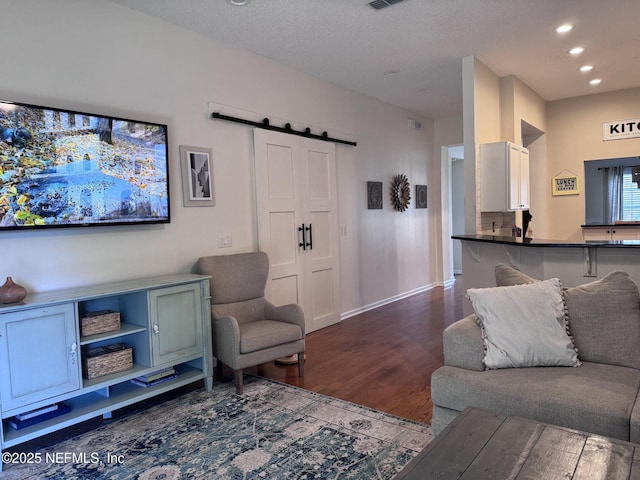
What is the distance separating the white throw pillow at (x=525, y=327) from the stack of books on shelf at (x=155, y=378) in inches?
85.2

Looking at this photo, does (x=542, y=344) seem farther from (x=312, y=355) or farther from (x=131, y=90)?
(x=131, y=90)

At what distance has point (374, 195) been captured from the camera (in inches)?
237

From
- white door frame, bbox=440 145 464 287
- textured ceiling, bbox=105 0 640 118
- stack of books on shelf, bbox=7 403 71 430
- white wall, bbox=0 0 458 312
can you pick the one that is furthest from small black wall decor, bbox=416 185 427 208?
stack of books on shelf, bbox=7 403 71 430

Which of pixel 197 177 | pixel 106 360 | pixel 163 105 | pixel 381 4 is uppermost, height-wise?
pixel 381 4

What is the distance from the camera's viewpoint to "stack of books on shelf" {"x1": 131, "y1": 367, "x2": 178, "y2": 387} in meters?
3.06

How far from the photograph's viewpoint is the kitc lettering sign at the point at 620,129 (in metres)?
6.23

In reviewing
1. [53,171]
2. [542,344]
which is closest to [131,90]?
[53,171]

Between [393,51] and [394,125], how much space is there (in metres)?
2.18

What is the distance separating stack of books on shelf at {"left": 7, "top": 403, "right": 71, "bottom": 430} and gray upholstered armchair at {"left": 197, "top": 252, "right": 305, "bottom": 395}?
1083mm

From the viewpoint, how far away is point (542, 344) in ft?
7.38

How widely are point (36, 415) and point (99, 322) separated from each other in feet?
1.97

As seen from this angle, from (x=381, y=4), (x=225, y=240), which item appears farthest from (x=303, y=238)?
(x=381, y=4)

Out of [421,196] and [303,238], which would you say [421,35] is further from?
[421,196]

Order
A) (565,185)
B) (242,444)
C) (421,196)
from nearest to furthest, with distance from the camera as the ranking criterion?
(242,444)
(565,185)
(421,196)
